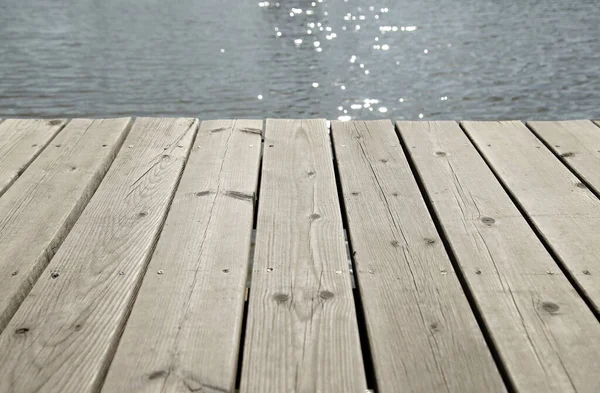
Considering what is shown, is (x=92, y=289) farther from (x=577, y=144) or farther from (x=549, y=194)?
(x=577, y=144)

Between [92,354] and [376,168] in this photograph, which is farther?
[376,168]

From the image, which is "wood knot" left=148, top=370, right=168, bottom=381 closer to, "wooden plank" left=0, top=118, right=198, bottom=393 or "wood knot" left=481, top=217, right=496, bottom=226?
"wooden plank" left=0, top=118, right=198, bottom=393

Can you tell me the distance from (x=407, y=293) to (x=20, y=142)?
151 centimetres

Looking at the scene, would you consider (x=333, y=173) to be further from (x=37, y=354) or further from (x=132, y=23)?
(x=132, y=23)

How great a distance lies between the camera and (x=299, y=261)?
1.78 metres

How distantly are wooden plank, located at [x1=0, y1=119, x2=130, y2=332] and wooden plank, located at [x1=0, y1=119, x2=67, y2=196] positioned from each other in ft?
0.10

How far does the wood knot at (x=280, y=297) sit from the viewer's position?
5.30 feet

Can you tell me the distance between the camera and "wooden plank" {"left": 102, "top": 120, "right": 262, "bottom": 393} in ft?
4.57

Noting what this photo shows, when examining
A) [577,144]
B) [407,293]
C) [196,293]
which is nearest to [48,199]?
[196,293]

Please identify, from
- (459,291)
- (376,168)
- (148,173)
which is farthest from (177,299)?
(376,168)

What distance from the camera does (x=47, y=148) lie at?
2.51 metres

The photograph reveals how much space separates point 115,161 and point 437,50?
5.26m

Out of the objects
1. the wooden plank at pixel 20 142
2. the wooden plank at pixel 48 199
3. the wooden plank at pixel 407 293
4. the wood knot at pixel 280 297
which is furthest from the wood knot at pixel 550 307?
the wooden plank at pixel 20 142

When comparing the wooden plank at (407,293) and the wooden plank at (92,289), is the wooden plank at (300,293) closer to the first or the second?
the wooden plank at (407,293)
